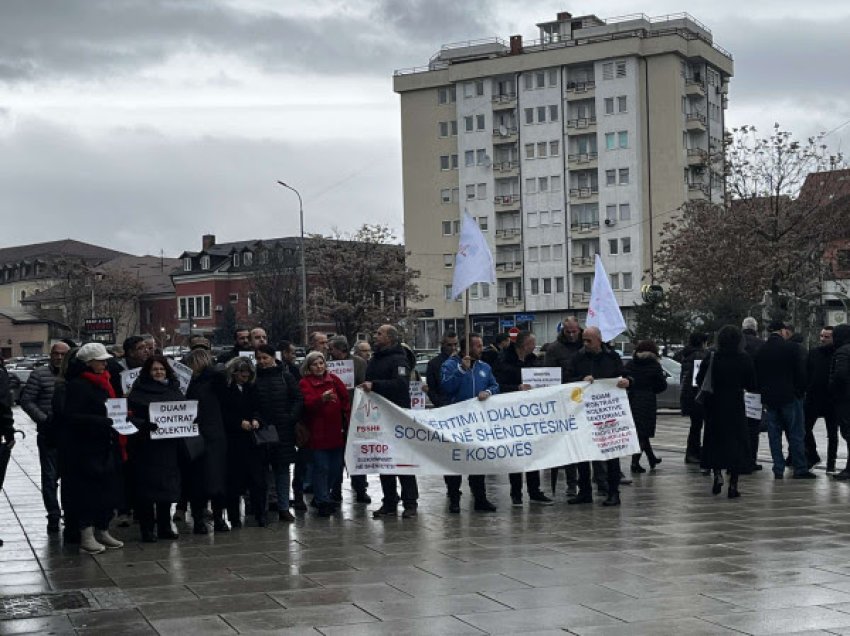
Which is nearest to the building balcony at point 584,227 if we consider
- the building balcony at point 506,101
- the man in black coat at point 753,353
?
the building balcony at point 506,101

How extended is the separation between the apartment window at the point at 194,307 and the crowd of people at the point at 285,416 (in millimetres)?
104514

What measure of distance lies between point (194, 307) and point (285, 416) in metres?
110

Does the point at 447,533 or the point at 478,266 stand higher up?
the point at 478,266

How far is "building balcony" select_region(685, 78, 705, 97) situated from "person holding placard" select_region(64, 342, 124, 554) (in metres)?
83.5

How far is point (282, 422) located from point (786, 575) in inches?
227

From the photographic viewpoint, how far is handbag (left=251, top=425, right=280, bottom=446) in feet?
43.9

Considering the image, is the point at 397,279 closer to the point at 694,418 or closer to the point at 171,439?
the point at 694,418

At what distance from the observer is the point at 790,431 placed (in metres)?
17.0

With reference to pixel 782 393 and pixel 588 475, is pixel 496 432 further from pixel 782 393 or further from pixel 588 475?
pixel 782 393

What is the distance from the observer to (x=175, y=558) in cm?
1130

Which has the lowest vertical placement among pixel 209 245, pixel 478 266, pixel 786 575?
pixel 786 575

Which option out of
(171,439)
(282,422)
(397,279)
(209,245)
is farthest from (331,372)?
(209,245)

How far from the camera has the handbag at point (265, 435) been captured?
43.9ft

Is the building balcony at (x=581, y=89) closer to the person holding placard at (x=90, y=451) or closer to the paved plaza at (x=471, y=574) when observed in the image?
the paved plaza at (x=471, y=574)
